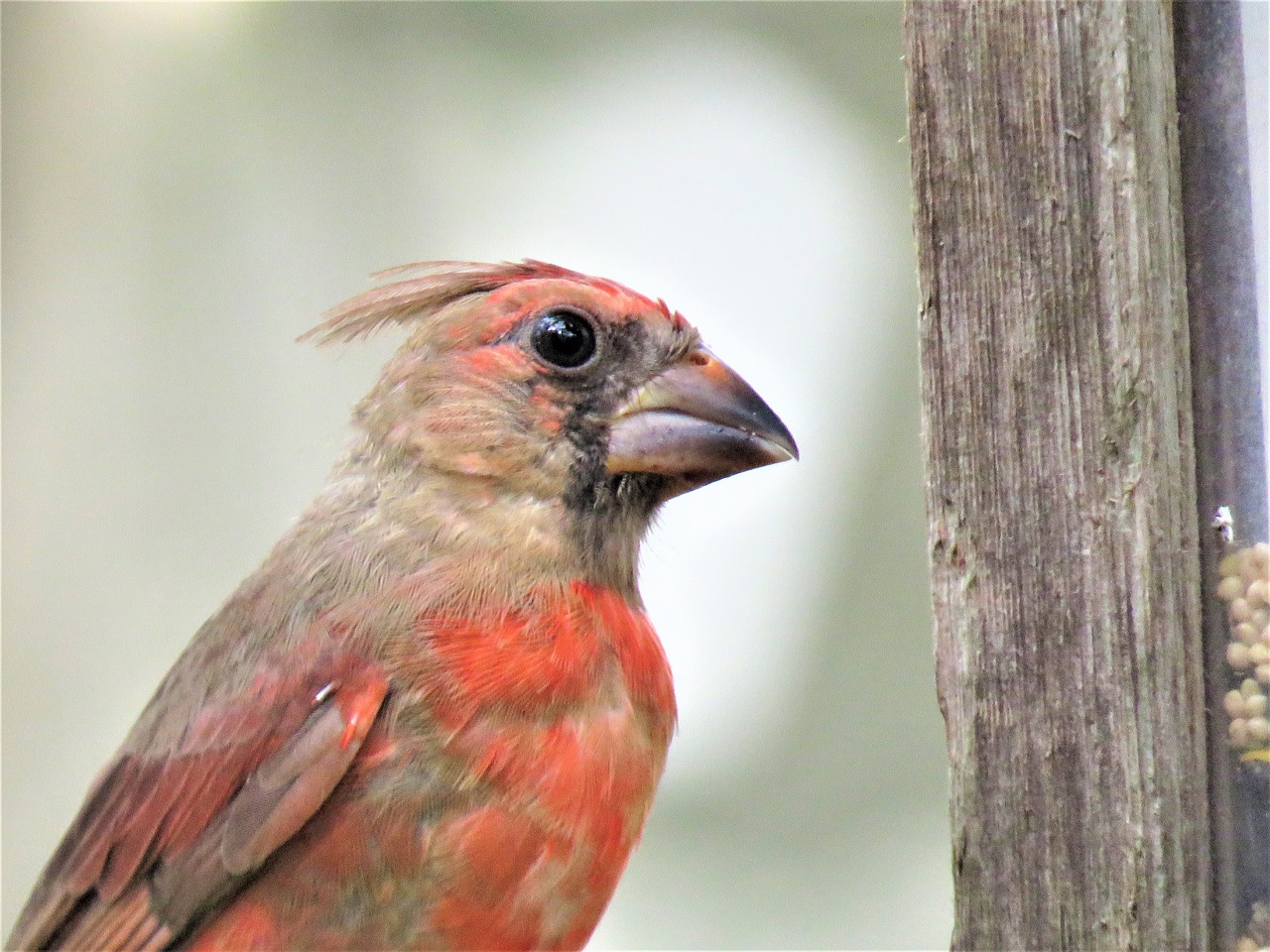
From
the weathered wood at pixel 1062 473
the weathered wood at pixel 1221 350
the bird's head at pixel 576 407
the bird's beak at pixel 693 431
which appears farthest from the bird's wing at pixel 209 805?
the weathered wood at pixel 1221 350

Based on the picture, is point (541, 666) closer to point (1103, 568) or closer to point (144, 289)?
point (1103, 568)

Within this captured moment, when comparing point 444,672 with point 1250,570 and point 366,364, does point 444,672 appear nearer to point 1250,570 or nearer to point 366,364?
point 1250,570

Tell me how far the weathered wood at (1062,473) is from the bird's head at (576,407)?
1.94 ft

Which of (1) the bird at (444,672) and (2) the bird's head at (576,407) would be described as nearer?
(1) the bird at (444,672)

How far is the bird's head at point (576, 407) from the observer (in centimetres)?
221

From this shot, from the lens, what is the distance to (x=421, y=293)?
242cm

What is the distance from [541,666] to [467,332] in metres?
0.62

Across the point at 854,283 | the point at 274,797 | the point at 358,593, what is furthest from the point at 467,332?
the point at 854,283

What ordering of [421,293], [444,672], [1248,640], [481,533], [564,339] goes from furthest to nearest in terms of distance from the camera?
[421,293] → [564,339] → [481,533] → [444,672] → [1248,640]

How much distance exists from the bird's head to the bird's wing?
415 mm

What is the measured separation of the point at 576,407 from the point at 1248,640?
105 cm

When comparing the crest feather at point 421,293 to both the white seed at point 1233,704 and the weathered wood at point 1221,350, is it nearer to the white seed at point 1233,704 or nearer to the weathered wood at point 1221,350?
the weathered wood at point 1221,350

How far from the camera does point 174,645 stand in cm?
434

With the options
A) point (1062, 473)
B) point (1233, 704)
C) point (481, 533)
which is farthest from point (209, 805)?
point (1233, 704)
